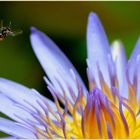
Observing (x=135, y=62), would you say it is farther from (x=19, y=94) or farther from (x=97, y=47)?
(x=19, y=94)

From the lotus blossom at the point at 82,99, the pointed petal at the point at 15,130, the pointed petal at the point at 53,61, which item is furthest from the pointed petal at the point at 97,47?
the pointed petal at the point at 15,130

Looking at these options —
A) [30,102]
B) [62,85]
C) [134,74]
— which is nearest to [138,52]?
[134,74]

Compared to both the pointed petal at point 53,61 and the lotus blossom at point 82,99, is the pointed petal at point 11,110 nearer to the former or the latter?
the lotus blossom at point 82,99

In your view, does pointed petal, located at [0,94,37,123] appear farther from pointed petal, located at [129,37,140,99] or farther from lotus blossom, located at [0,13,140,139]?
pointed petal, located at [129,37,140,99]

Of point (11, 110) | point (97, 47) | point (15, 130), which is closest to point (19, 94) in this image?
point (11, 110)

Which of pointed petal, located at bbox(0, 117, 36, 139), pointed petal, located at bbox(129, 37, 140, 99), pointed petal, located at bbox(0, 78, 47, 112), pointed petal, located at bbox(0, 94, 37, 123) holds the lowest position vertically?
pointed petal, located at bbox(0, 117, 36, 139)

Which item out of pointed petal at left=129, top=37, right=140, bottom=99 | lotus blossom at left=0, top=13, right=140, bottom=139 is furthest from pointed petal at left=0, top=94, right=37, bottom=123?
pointed petal at left=129, top=37, right=140, bottom=99

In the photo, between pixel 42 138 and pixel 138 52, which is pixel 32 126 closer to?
pixel 42 138
